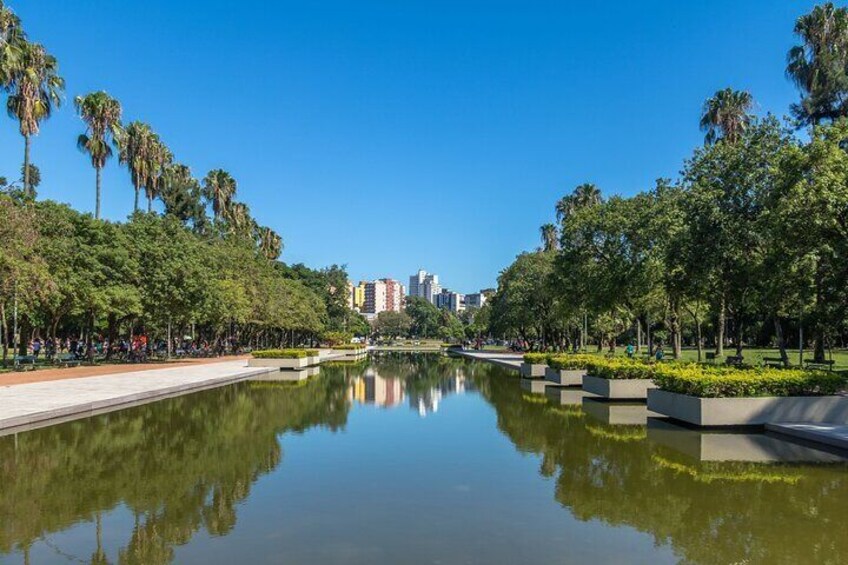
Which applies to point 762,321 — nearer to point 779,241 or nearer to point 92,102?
point 779,241

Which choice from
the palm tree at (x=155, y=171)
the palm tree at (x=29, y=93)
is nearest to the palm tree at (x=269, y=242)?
the palm tree at (x=155, y=171)

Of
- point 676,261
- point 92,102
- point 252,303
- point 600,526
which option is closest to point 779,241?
point 676,261

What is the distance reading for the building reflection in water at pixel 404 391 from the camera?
2260cm

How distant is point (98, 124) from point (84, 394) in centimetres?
2563

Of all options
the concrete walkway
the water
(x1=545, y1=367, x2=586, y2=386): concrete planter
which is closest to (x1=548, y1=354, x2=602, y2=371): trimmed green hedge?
(x1=545, y1=367, x2=586, y2=386): concrete planter

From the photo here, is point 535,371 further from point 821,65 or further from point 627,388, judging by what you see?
point 821,65

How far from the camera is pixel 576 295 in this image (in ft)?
120

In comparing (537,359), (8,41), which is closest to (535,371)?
(537,359)

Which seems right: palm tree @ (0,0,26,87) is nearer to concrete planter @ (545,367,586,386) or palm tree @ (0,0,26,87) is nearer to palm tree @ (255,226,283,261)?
concrete planter @ (545,367,586,386)

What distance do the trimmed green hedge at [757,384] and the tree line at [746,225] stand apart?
431cm

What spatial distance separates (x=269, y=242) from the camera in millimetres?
88188

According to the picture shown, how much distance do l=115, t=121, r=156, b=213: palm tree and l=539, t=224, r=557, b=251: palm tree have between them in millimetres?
42349

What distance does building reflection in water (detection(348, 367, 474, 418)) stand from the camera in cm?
2260

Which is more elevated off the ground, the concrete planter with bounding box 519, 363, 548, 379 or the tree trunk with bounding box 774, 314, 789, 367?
the tree trunk with bounding box 774, 314, 789, 367
